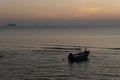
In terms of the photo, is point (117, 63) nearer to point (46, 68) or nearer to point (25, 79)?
point (46, 68)

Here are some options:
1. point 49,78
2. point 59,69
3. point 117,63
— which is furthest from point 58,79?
point 117,63

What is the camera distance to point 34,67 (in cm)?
6506

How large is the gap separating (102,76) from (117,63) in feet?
58.7

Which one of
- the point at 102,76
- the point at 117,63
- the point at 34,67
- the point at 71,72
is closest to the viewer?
the point at 102,76

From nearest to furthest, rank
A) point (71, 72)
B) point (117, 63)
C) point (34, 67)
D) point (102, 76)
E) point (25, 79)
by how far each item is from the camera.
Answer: point (25, 79)
point (102, 76)
point (71, 72)
point (34, 67)
point (117, 63)

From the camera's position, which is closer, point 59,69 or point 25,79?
point 25,79

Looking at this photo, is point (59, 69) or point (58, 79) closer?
point (58, 79)

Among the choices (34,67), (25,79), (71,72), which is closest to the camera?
(25,79)

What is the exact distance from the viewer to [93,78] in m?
52.6

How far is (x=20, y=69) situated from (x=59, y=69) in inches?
359

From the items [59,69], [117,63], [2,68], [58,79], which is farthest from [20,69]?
[117,63]

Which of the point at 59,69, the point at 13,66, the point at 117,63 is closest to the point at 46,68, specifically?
the point at 59,69

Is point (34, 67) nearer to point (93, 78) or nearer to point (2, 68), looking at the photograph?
point (2, 68)

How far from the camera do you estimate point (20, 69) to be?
61.5 m
